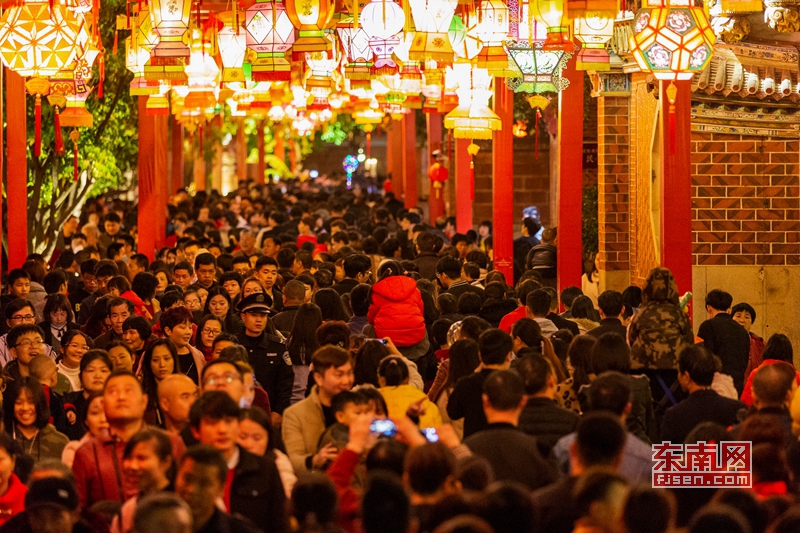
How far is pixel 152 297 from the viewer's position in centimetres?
1143

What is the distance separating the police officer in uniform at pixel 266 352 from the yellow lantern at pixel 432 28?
8.41 feet

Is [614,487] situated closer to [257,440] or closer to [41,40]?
[257,440]

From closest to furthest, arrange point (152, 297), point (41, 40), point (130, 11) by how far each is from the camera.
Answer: point (41, 40)
point (152, 297)
point (130, 11)

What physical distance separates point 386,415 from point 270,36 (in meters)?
5.54

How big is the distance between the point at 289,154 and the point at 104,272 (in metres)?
57.0

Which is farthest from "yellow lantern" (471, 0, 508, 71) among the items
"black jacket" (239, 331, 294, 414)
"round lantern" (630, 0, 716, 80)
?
"black jacket" (239, 331, 294, 414)

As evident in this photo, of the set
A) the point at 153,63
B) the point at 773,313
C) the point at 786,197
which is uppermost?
the point at 153,63

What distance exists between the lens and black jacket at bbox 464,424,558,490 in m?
5.51

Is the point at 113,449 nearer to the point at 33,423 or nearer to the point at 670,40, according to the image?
the point at 33,423

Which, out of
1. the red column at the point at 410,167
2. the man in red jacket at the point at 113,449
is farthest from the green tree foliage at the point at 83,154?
the man in red jacket at the point at 113,449

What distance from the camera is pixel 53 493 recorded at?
499 centimetres

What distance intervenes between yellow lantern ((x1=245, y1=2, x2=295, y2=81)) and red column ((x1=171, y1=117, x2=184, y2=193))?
73.7 feet

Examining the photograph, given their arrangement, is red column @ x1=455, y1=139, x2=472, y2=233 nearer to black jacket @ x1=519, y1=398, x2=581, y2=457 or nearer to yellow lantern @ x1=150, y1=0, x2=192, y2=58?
yellow lantern @ x1=150, y1=0, x2=192, y2=58

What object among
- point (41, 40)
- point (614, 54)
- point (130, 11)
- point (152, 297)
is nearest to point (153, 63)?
point (41, 40)
